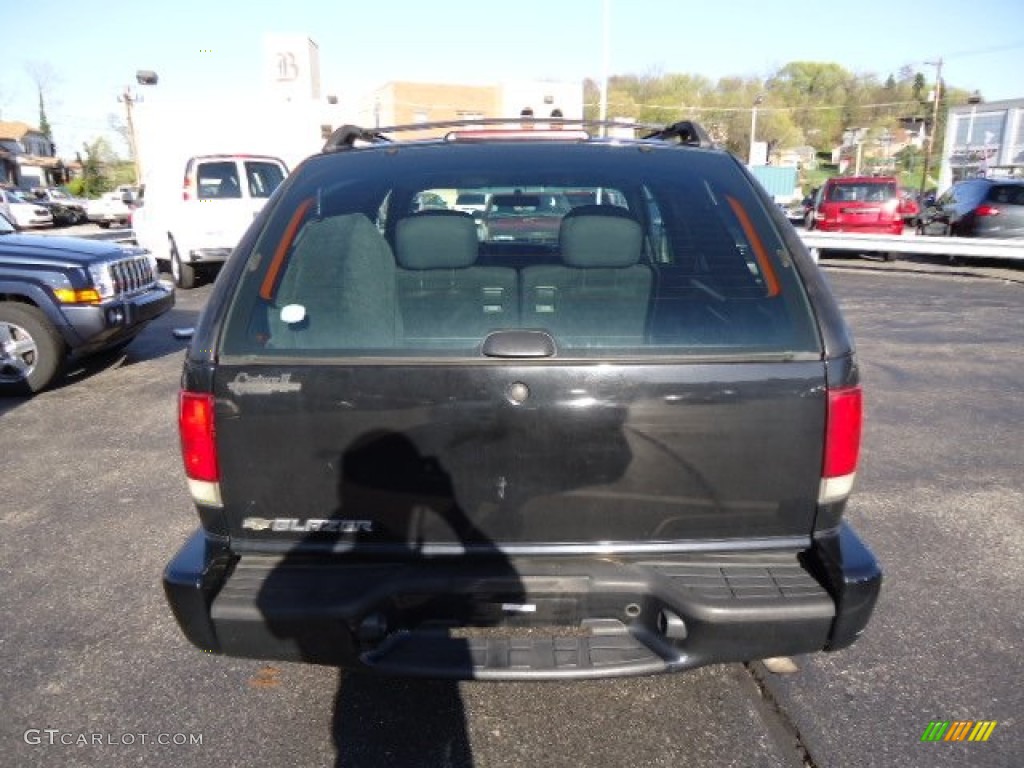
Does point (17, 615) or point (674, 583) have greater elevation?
point (674, 583)

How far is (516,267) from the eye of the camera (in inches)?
92.0

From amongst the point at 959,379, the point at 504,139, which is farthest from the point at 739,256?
the point at 959,379

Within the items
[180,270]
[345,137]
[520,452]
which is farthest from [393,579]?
[180,270]

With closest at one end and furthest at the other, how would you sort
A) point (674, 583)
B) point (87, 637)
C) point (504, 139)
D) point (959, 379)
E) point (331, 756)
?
point (674, 583), point (331, 756), point (504, 139), point (87, 637), point (959, 379)

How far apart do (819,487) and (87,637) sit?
8.62ft

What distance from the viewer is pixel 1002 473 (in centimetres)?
442

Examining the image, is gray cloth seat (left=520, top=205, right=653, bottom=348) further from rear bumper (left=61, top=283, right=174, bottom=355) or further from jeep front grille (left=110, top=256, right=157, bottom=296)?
jeep front grille (left=110, top=256, right=157, bottom=296)

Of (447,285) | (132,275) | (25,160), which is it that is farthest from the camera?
(25,160)

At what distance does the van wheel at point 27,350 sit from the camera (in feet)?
19.6

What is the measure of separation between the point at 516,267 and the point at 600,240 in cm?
32

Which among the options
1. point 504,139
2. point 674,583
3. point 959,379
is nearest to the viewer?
point 674,583

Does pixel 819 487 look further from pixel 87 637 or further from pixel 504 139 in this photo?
pixel 87 637

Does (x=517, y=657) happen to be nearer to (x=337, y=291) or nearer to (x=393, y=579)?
(x=393, y=579)

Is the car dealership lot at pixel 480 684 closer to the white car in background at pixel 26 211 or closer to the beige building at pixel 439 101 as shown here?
the white car in background at pixel 26 211
